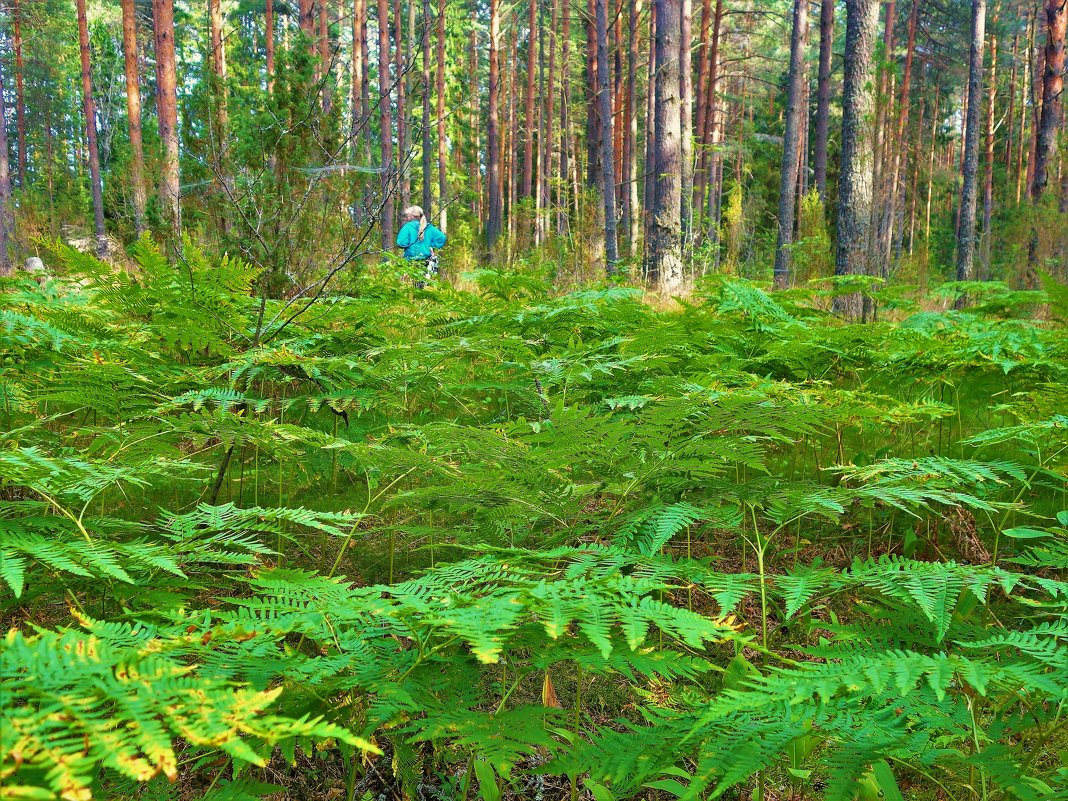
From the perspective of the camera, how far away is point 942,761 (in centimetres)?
116

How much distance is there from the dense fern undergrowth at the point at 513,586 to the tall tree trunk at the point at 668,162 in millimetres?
6336

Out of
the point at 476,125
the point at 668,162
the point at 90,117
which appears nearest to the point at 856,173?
the point at 668,162

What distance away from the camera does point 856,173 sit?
8625mm

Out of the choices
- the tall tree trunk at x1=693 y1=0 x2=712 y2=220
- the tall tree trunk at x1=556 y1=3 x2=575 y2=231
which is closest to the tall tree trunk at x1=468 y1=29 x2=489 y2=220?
the tall tree trunk at x1=556 y1=3 x2=575 y2=231

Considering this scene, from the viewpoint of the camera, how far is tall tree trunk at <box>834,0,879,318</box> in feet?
28.3

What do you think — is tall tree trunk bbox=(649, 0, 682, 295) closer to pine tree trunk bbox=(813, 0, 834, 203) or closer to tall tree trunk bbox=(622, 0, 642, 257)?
tall tree trunk bbox=(622, 0, 642, 257)

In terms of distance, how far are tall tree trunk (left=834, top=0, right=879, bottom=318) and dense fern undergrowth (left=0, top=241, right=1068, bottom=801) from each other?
604 cm

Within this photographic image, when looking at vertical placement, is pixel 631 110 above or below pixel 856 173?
above

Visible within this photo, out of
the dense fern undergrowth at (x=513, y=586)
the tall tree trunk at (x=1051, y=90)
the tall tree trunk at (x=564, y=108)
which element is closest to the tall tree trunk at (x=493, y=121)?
the tall tree trunk at (x=564, y=108)

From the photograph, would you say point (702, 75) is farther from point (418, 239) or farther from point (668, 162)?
point (418, 239)

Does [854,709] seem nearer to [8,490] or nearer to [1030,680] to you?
[1030,680]

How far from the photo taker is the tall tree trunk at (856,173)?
8617mm

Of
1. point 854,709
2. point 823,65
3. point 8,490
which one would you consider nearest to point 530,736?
point 854,709

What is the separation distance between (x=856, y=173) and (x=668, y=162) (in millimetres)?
2460
